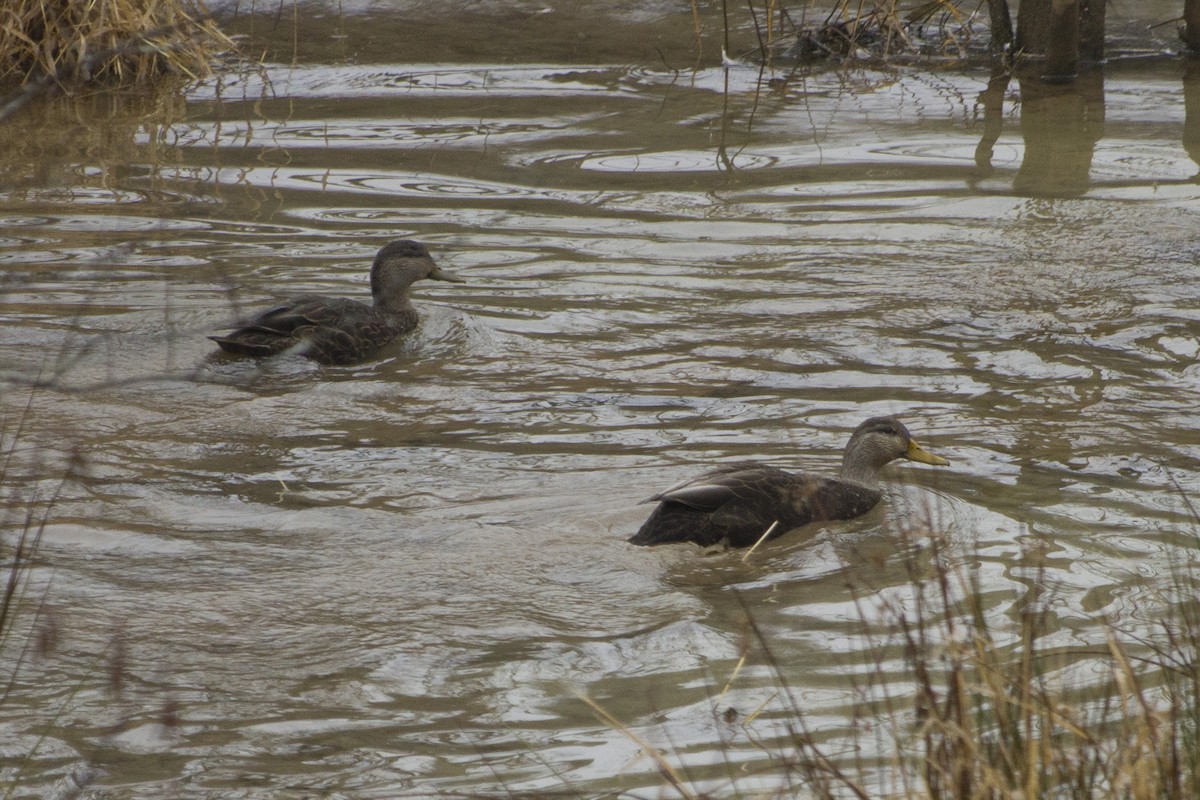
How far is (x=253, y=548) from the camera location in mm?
6145

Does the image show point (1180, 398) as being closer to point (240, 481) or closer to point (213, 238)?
point (240, 481)

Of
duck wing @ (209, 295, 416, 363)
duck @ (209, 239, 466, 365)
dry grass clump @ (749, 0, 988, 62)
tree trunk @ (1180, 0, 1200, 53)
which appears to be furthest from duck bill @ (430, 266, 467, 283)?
tree trunk @ (1180, 0, 1200, 53)

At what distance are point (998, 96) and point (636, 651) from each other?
1021 cm

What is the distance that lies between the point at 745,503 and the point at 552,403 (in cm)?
183

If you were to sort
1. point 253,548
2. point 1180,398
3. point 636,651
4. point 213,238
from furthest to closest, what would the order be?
point 213,238
point 1180,398
point 253,548
point 636,651

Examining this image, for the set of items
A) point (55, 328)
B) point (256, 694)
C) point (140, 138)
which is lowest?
point (256, 694)

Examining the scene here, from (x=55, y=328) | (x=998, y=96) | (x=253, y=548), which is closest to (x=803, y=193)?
(x=998, y=96)

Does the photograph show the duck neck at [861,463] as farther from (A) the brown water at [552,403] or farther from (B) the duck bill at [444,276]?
(B) the duck bill at [444,276]

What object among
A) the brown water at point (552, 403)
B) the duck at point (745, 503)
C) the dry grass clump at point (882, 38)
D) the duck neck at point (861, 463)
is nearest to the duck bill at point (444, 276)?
the brown water at point (552, 403)

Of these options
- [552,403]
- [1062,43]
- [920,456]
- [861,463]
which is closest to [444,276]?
[552,403]

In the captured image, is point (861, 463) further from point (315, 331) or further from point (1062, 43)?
point (1062, 43)

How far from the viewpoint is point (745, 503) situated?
6.29m

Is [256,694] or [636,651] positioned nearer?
[256,694]

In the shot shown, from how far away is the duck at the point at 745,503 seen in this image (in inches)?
247
